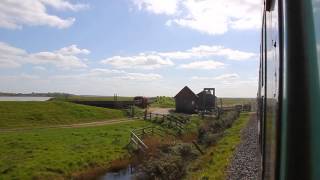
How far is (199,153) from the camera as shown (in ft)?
85.8

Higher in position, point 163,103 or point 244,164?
point 163,103

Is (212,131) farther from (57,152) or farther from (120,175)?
(120,175)

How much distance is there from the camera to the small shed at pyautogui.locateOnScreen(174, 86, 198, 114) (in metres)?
68.1

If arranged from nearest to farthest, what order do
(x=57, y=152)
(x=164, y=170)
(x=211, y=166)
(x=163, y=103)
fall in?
(x=164, y=170), (x=211, y=166), (x=57, y=152), (x=163, y=103)

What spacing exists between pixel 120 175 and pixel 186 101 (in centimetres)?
4554

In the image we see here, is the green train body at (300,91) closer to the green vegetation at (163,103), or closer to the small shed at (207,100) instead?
the small shed at (207,100)

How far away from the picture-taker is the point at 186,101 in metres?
68.6

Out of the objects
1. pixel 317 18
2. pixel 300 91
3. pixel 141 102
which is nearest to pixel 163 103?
pixel 141 102

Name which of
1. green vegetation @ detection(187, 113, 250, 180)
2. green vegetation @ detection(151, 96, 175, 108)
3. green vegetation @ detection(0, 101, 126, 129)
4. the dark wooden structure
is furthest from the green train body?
green vegetation @ detection(151, 96, 175, 108)

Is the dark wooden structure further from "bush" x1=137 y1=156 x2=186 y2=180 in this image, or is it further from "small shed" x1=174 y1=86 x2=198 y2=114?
"bush" x1=137 y1=156 x2=186 y2=180

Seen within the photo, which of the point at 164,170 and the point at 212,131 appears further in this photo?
the point at 212,131

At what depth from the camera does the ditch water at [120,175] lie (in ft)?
74.6

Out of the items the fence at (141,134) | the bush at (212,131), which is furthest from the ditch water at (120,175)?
the bush at (212,131)

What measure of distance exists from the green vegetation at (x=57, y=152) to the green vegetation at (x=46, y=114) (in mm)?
9860
